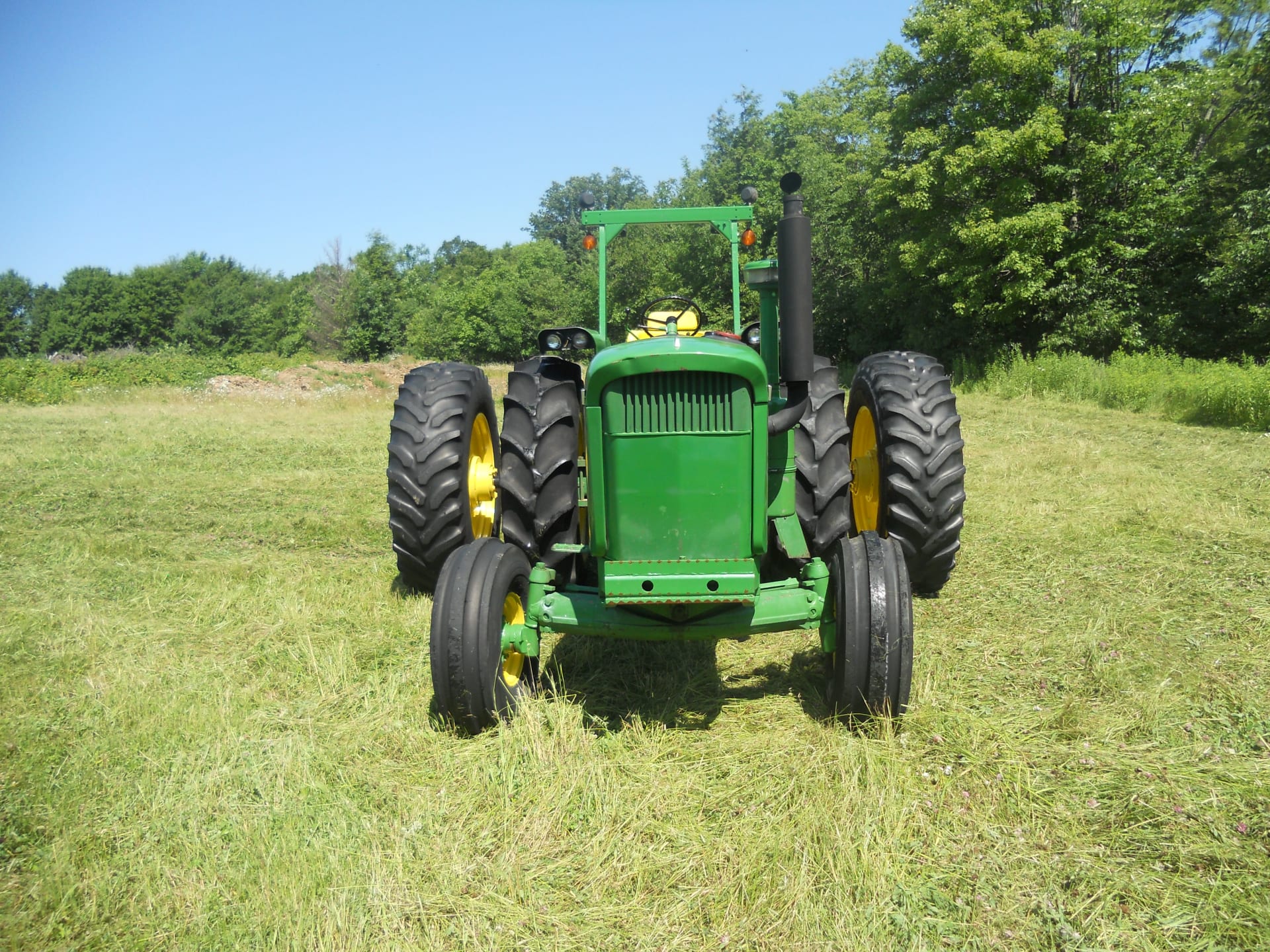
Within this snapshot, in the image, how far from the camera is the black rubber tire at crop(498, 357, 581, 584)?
440cm

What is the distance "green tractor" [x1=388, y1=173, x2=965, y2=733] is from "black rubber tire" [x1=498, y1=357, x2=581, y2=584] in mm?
11

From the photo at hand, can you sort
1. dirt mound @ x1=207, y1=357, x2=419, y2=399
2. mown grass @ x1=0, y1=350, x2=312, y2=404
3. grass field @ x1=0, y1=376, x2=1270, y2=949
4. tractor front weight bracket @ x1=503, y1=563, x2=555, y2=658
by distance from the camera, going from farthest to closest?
dirt mound @ x1=207, y1=357, x2=419, y2=399 → mown grass @ x1=0, y1=350, x2=312, y2=404 → tractor front weight bracket @ x1=503, y1=563, x2=555, y2=658 → grass field @ x1=0, y1=376, x2=1270, y2=949

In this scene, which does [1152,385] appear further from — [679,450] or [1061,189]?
[679,450]

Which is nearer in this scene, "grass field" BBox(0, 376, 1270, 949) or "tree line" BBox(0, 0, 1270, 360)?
"grass field" BBox(0, 376, 1270, 949)

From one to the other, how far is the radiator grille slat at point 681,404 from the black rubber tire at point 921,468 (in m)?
1.62

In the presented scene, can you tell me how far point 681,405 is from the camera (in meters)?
3.40

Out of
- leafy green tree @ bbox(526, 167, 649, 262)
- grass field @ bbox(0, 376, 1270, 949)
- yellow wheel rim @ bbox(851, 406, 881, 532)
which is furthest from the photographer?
leafy green tree @ bbox(526, 167, 649, 262)

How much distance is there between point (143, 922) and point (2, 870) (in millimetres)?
617

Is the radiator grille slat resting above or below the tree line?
below

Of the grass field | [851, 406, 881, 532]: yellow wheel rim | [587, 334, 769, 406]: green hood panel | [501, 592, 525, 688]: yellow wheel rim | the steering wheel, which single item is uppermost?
the steering wheel

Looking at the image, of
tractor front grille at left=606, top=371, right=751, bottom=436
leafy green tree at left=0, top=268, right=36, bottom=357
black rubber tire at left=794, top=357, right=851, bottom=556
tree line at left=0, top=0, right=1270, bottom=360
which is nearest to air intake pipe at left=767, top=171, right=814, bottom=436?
tractor front grille at left=606, top=371, right=751, bottom=436

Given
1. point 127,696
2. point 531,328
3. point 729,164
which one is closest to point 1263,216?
point 127,696

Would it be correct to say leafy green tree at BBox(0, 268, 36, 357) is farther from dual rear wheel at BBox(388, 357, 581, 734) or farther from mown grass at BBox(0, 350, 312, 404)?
dual rear wheel at BBox(388, 357, 581, 734)

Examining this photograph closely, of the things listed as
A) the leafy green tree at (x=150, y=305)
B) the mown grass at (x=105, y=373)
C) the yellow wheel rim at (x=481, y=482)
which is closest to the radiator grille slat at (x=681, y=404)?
the yellow wheel rim at (x=481, y=482)
